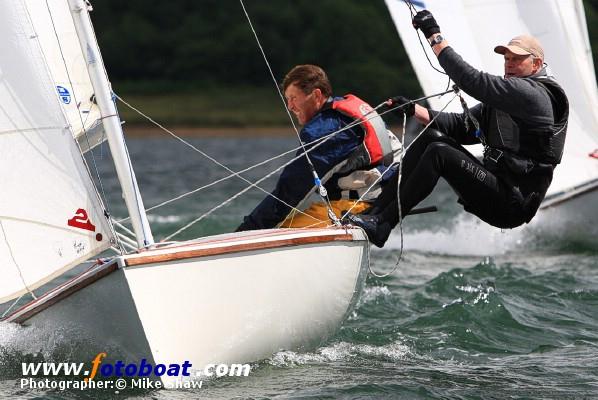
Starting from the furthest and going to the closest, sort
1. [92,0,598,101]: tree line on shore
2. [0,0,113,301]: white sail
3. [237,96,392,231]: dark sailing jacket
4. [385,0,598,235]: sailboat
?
[92,0,598,101]: tree line on shore, [385,0,598,235]: sailboat, [237,96,392,231]: dark sailing jacket, [0,0,113,301]: white sail

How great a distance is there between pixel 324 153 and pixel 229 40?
47.6 meters

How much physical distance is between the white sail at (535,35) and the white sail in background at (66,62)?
4.04 m

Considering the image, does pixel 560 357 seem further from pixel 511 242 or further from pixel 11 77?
pixel 511 242

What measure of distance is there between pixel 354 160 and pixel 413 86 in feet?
125

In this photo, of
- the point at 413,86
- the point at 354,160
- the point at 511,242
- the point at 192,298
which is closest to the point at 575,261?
the point at 511,242

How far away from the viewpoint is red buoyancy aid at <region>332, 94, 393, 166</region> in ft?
16.6

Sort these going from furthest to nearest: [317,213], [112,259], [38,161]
Result: 1. [317,213]
2. [38,161]
3. [112,259]

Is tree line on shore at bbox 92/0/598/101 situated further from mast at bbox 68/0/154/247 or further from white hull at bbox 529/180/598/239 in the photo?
mast at bbox 68/0/154/247

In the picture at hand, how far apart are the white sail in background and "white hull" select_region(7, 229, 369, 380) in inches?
35.7

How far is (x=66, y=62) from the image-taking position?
5.05 meters

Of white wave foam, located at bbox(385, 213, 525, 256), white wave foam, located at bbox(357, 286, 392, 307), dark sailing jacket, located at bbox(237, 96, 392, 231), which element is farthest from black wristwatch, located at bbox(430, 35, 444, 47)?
white wave foam, located at bbox(385, 213, 525, 256)

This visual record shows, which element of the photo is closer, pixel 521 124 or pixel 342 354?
pixel 521 124

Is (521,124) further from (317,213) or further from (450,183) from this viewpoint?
(317,213)

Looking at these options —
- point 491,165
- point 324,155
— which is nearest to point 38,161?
point 324,155
